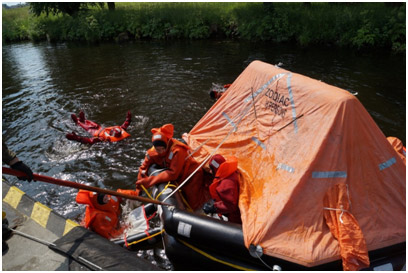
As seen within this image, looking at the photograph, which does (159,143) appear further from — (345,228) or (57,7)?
(57,7)

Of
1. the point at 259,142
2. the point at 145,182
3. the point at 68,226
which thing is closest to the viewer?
the point at 68,226

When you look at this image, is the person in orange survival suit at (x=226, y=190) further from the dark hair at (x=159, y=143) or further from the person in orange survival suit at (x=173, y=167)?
the dark hair at (x=159, y=143)

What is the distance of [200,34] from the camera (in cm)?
2155

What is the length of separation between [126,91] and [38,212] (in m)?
7.98

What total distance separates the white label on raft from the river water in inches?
112

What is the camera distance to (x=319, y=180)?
4.50 meters

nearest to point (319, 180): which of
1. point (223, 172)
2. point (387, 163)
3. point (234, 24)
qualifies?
point (387, 163)

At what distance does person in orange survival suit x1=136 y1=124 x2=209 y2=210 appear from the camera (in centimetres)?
596

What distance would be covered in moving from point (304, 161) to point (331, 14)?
16.0m

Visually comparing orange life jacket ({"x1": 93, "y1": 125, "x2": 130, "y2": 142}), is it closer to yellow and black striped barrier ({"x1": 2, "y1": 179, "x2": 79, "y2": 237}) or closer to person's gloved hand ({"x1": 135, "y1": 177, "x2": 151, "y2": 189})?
yellow and black striped barrier ({"x1": 2, "y1": 179, "x2": 79, "y2": 237})

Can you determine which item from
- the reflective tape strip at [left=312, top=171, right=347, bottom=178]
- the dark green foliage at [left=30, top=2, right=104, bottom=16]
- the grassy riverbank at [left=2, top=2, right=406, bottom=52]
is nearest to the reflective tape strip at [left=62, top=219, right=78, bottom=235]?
the reflective tape strip at [left=312, top=171, right=347, bottom=178]

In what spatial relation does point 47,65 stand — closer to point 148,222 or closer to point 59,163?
point 59,163

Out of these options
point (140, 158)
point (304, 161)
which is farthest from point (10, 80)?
point (304, 161)

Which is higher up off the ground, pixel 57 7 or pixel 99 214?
pixel 57 7
